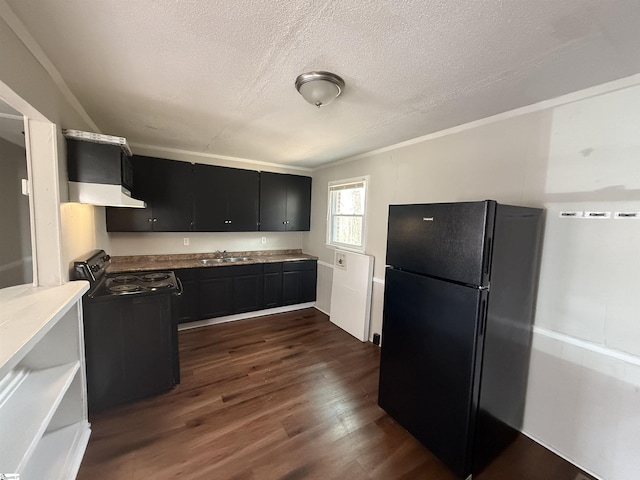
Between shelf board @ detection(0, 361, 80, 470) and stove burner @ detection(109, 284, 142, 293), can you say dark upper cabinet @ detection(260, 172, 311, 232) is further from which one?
shelf board @ detection(0, 361, 80, 470)

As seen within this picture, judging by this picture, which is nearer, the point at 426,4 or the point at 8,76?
the point at 426,4

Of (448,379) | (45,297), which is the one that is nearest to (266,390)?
(448,379)

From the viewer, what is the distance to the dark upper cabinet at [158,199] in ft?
10.7

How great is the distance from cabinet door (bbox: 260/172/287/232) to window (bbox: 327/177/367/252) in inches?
30.4

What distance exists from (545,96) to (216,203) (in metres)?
3.61

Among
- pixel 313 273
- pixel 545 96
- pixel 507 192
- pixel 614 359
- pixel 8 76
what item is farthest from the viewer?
pixel 313 273

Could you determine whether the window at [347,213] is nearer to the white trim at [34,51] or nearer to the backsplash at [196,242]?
the backsplash at [196,242]

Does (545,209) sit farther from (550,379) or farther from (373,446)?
(373,446)

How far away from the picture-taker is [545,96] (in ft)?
5.68

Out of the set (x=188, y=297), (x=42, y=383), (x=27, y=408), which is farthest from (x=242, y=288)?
(x=27, y=408)

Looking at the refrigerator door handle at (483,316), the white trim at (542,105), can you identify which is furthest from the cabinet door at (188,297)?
the refrigerator door handle at (483,316)

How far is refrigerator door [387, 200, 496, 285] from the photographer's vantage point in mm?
1456

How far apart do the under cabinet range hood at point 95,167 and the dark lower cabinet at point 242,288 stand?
4.98 feet

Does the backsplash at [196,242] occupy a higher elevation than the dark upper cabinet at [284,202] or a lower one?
lower
